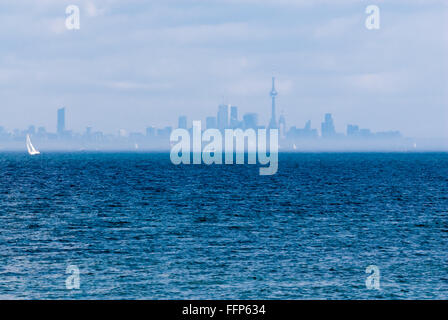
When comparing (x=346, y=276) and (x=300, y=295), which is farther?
(x=346, y=276)

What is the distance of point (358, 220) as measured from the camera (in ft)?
223

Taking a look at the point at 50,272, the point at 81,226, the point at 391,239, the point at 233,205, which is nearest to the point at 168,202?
the point at 233,205

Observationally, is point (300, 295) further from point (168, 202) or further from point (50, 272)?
point (168, 202)

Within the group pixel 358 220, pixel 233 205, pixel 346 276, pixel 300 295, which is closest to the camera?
pixel 300 295

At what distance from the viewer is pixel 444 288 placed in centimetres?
3619

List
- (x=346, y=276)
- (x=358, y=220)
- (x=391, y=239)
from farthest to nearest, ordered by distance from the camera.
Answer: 1. (x=358, y=220)
2. (x=391, y=239)
3. (x=346, y=276)

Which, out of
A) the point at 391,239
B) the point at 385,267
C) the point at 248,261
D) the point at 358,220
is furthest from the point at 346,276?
the point at 358,220
